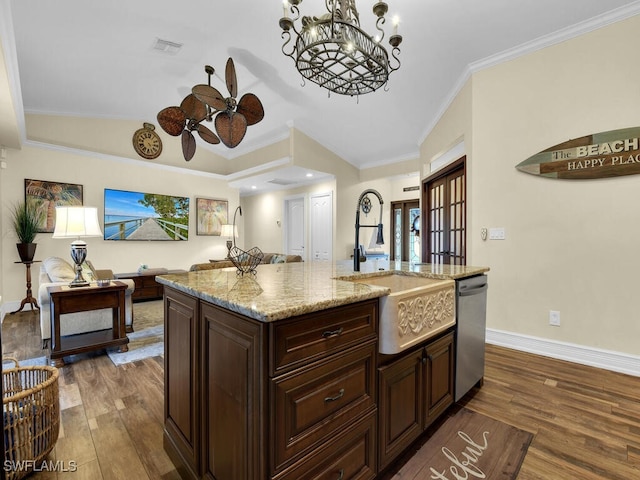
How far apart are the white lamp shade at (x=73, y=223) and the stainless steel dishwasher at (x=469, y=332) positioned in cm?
306

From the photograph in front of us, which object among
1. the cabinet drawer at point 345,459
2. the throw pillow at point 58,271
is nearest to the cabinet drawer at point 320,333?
the cabinet drawer at point 345,459

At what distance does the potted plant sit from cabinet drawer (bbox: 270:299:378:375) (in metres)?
5.41

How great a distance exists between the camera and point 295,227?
764 cm

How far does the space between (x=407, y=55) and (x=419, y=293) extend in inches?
115

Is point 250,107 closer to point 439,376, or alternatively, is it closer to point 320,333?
point 320,333

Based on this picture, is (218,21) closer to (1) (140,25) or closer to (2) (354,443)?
(1) (140,25)

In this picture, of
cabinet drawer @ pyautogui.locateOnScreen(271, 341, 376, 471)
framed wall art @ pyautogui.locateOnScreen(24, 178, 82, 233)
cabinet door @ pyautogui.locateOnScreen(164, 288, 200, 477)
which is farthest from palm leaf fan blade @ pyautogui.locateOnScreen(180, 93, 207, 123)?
framed wall art @ pyautogui.locateOnScreen(24, 178, 82, 233)

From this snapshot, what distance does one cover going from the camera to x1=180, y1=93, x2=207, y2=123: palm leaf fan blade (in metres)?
2.79

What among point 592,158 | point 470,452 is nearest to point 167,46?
point 592,158

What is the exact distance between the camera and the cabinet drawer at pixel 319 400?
1.06 m

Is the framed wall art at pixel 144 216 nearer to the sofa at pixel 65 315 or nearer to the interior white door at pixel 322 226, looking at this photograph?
the sofa at pixel 65 315

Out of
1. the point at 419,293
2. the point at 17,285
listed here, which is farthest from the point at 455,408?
the point at 17,285

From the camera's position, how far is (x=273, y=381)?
1029 millimetres

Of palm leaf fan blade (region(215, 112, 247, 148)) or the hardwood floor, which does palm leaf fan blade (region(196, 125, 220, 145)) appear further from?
the hardwood floor
